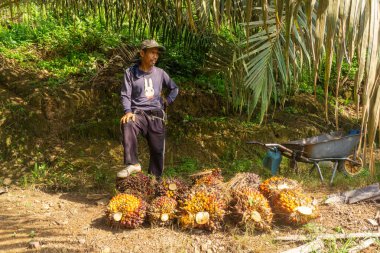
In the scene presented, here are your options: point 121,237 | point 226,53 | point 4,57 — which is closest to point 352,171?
point 226,53

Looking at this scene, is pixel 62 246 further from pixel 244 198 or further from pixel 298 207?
pixel 298 207

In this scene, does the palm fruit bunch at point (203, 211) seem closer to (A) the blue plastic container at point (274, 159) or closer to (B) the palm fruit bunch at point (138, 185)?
(B) the palm fruit bunch at point (138, 185)

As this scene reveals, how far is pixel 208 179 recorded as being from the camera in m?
3.96

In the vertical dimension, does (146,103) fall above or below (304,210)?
above

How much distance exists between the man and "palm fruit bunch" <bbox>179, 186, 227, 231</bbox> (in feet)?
3.56

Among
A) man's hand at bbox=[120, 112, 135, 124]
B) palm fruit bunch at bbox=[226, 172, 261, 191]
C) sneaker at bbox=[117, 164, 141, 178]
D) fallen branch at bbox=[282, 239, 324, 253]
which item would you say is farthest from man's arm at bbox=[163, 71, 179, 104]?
fallen branch at bbox=[282, 239, 324, 253]

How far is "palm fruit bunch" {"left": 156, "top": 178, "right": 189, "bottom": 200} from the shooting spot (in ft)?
12.5

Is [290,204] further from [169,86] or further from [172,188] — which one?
[169,86]

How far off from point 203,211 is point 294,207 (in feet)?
2.51

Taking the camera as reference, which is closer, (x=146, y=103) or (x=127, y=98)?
(x=127, y=98)

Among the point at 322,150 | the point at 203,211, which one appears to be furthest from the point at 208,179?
the point at 322,150

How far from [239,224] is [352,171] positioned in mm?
2951

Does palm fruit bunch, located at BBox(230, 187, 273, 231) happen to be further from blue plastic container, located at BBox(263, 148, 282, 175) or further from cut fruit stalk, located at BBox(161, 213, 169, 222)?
blue plastic container, located at BBox(263, 148, 282, 175)

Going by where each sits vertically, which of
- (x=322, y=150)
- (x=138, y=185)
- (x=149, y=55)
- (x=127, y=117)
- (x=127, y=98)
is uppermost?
(x=149, y=55)
